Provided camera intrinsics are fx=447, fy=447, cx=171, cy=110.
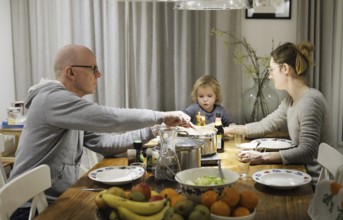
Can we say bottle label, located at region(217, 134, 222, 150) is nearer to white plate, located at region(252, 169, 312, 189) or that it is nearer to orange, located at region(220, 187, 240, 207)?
white plate, located at region(252, 169, 312, 189)

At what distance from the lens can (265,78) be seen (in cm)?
383

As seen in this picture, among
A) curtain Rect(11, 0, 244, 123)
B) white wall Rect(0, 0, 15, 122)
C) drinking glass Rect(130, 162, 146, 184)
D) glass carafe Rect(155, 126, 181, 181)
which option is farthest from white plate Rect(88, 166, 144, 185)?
white wall Rect(0, 0, 15, 122)

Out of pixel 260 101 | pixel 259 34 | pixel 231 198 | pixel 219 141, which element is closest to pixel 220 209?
pixel 231 198

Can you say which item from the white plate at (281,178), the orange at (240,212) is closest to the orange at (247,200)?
the orange at (240,212)

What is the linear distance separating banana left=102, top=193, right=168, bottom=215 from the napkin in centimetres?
52

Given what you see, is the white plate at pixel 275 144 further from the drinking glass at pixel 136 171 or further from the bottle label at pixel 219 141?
the drinking glass at pixel 136 171

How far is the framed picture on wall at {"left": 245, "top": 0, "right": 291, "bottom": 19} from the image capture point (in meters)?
3.96

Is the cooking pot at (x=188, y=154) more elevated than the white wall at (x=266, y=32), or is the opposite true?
the white wall at (x=266, y=32)

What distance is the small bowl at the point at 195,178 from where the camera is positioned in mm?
1573

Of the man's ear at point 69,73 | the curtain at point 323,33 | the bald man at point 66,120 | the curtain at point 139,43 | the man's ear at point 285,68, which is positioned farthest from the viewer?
the curtain at point 139,43

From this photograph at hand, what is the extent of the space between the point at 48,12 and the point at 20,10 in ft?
0.83

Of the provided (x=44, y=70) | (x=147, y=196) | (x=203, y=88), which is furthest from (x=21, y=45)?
(x=147, y=196)

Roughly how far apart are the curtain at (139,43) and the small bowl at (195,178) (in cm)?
224

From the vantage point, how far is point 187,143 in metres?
2.10
